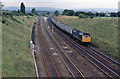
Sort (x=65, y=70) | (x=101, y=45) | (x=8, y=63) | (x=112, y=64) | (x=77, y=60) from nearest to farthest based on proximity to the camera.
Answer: (x=8, y=63) < (x=65, y=70) < (x=112, y=64) < (x=77, y=60) < (x=101, y=45)

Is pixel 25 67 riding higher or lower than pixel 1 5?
lower

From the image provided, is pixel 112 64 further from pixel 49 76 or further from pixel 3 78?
pixel 3 78

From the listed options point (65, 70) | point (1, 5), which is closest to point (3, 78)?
point (65, 70)

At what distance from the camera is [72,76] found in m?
18.4

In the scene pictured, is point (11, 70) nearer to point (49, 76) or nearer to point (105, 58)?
point (49, 76)

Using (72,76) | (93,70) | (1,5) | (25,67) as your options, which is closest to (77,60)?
(93,70)

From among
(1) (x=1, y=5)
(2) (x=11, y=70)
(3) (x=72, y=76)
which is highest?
(1) (x=1, y=5)

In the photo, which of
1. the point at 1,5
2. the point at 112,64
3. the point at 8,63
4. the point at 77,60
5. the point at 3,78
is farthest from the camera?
Result: the point at 1,5

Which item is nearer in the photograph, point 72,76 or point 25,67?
point 72,76

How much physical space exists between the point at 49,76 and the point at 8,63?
249 inches

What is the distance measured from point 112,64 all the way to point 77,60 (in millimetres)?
6130

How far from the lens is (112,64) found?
74.1 ft

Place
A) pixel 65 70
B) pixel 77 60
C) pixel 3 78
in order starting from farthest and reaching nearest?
pixel 77 60 < pixel 65 70 < pixel 3 78

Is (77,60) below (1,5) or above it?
below
